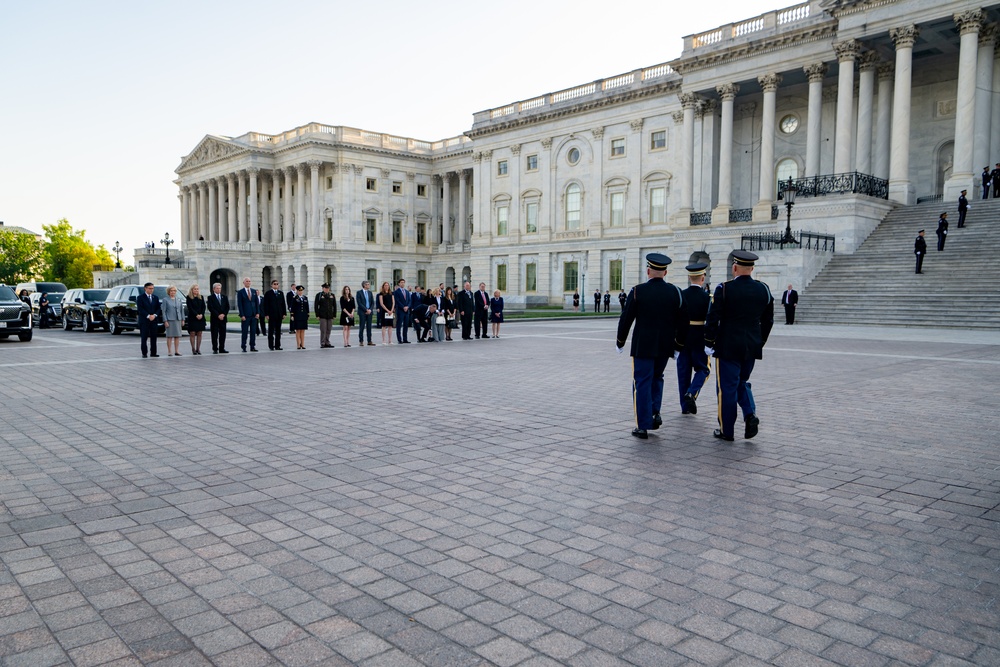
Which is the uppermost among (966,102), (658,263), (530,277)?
(966,102)

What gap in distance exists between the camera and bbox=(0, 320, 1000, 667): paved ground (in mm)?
3240

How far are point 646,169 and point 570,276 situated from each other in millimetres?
10509

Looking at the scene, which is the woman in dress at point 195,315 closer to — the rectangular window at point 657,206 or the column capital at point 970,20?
the column capital at point 970,20

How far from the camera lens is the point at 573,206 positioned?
5850cm

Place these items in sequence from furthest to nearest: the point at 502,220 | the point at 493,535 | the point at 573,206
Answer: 1. the point at 502,220
2. the point at 573,206
3. the point at 493,535

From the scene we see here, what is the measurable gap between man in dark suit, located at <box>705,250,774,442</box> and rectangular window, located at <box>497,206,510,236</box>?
2240 inches

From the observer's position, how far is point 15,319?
22.2 m

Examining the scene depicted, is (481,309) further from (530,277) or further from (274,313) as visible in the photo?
(530,277)

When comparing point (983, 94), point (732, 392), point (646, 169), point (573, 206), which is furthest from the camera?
point (573, 206)

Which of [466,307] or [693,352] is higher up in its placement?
[466,307]

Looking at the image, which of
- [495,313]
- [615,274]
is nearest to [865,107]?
[615,274]

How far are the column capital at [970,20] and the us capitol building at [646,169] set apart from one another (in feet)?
0.26

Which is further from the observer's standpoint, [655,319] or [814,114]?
[814,114]

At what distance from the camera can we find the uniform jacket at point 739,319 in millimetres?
7508
